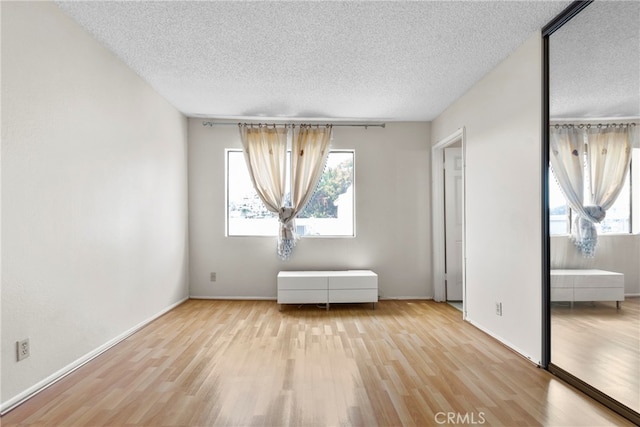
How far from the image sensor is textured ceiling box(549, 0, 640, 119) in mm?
1972

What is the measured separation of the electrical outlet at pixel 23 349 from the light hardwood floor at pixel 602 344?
11.3 feet

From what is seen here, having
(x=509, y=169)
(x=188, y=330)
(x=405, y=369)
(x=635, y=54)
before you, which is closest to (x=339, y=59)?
(x=509, y=169)

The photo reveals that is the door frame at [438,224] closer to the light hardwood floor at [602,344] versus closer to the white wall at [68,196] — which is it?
the light hardwood floor at [602,344]

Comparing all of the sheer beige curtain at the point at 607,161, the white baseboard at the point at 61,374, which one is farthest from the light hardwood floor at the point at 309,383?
the sheer beige curtain at the point at 607,161

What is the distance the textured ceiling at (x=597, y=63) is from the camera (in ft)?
6.47

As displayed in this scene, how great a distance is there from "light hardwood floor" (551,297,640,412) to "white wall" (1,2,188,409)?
3462 millimetres

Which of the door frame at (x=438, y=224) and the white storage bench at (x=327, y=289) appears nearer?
the white storage bench at (x=327, y=289)

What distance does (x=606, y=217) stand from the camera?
214 cm

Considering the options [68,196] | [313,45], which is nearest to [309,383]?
[68,196]

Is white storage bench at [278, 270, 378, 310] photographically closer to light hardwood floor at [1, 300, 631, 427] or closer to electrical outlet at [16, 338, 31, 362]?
light hardwood floor at [1, 300, 631, 427]

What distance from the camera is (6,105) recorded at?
2045 millimetres

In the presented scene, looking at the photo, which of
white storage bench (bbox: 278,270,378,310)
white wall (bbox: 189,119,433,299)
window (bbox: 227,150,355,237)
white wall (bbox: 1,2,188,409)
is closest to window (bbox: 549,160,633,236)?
white storage bench (bbox: 278,270,378,310)

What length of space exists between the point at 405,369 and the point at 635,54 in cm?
237

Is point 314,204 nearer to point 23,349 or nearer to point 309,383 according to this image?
point 309,383
